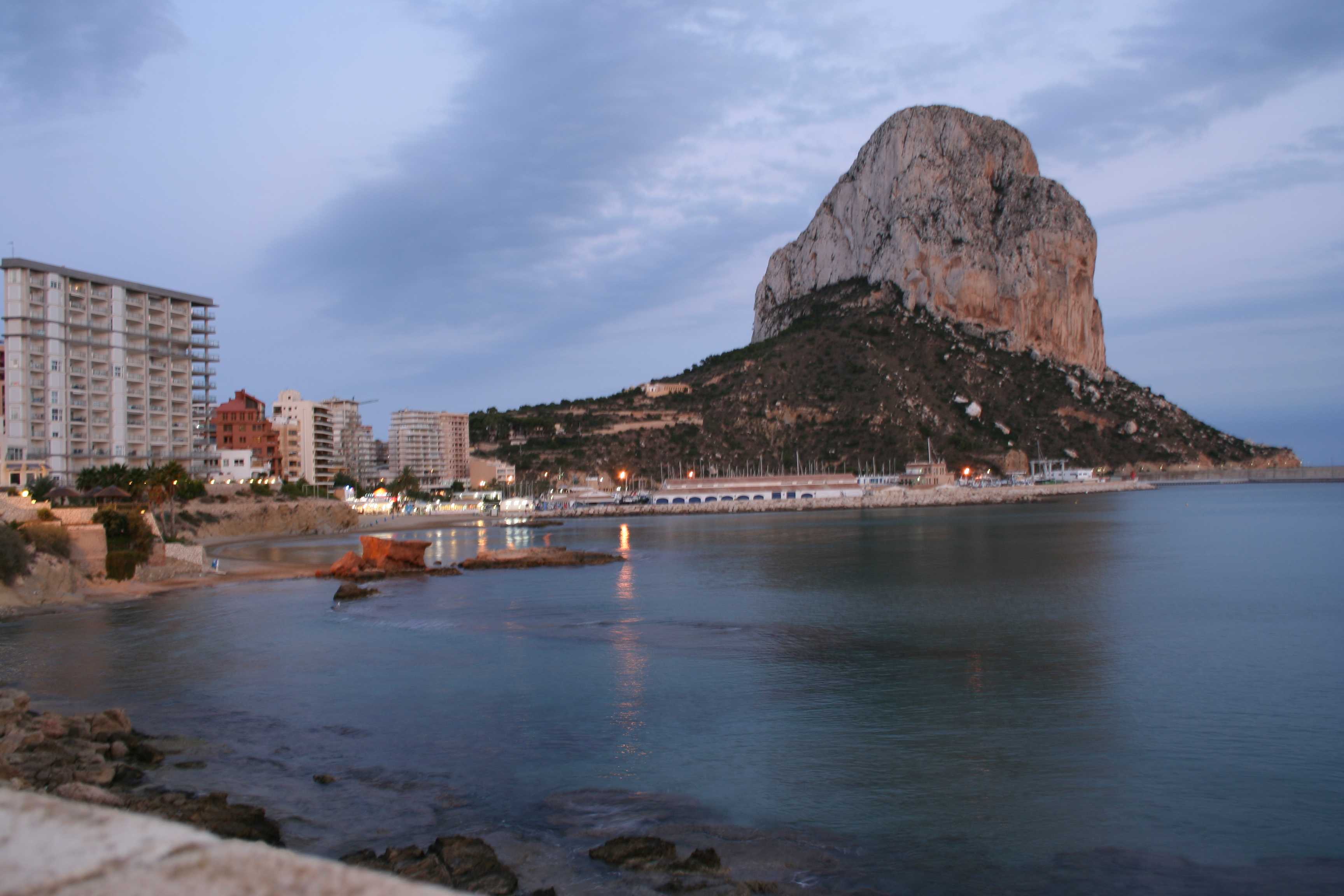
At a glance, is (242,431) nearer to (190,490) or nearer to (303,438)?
(303,438)

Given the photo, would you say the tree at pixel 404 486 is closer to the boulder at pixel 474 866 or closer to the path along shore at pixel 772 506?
the path along shore at pixel 772 506

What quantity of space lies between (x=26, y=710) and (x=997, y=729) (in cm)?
1441

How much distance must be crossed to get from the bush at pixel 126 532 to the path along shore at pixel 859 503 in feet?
229

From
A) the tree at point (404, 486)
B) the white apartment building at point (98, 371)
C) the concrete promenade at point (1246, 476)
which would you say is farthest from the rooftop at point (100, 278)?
the concrete promenade at point (1246, 476)

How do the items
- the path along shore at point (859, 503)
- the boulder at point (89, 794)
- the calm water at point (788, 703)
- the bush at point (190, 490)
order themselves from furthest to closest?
the path along shore at point (859, 503) → the bush at point (190, 490) → the calm water at point (788, 703) → the boulder at point (89, 794)

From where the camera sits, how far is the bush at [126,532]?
1522 inches

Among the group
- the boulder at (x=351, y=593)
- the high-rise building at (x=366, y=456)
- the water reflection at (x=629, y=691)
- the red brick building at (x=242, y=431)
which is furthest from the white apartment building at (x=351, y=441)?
the water reflection at (x=629, y=691)

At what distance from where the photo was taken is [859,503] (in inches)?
4213

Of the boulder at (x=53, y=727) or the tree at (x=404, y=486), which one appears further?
the tree at (x=404, y=486)

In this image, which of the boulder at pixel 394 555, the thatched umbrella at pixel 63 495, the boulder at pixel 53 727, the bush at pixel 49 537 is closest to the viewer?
the boulder at pixel 53 727

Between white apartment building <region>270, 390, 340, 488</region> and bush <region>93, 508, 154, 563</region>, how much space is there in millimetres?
74181

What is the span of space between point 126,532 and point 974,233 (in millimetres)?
115457

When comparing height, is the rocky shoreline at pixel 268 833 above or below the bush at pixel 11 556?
below

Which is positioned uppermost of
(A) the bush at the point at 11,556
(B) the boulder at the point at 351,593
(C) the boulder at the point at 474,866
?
(A) the bush at the point at 11,556
